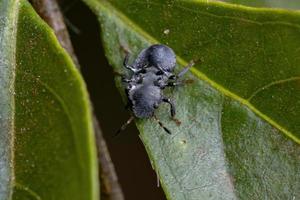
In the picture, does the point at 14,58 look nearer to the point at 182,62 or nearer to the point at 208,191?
the point at 182,62

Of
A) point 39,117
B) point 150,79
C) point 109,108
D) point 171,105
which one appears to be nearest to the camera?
point 39,117

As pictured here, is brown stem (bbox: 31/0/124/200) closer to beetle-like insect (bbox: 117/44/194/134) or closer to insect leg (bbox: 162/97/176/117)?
beetle-like insect (bbox: 117/44/194/134)

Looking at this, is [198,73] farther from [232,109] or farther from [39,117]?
[39,117]

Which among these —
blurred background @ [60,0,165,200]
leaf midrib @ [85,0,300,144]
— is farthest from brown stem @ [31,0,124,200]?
blurred background @ [60,0,165,200]

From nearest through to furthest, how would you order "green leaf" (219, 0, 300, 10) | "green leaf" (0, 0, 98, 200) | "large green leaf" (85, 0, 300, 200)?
1. "green leaf" (0, 0, 98, 200)
2. "large green leaf" (85, 0, 300, 200)
3. "green leaf" (219, 0, 300, 10)

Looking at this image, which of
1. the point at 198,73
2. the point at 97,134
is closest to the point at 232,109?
the point at 198,73

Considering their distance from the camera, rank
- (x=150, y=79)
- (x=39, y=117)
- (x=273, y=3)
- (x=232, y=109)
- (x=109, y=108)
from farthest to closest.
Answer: (x=109, y=108) → (x=150, y=79) → (x=273, y=3) → (x=232, y=109) → (x=39, y=117)

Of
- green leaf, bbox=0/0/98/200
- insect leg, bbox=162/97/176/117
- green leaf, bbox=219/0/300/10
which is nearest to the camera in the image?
green leaf, bbox=0/0/98/200

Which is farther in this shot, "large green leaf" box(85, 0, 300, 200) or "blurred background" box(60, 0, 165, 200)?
"blurred background" box(60, 0, 165, 200)
